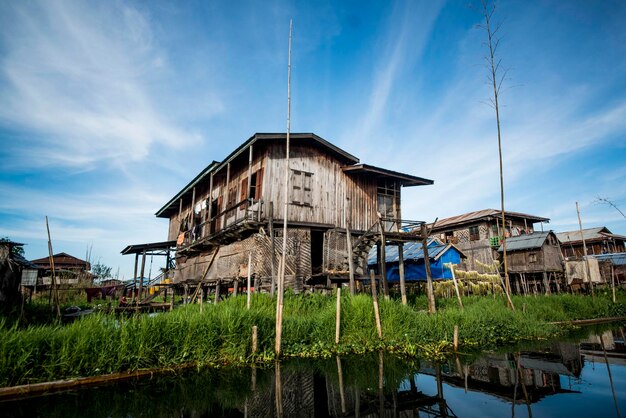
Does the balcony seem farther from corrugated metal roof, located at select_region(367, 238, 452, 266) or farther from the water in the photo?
corrugated metal roof, located at select_region(367, 238, 452, 266)

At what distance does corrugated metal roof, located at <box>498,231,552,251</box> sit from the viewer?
25.4m

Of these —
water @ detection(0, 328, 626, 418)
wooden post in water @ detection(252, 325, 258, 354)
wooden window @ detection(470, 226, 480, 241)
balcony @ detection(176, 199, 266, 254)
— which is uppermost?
wooden window @ detection(470, 226, 480, 241)

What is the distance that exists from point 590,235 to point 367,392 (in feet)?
131

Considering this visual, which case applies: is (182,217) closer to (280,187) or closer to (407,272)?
(280,187)

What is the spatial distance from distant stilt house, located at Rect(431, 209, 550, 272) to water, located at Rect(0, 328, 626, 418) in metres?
21.1

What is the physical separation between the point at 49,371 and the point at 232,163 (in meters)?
14.3

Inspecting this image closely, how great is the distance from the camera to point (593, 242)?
3534 cm

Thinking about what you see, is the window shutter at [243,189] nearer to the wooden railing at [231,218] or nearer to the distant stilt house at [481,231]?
the wooden railing at [231,218]

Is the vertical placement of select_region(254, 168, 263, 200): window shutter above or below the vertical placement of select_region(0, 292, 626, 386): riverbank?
above

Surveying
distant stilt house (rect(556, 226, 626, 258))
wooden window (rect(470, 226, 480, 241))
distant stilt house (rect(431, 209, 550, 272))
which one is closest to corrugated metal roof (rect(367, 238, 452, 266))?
distant stilt house (rect(431, 209, 550, 272))

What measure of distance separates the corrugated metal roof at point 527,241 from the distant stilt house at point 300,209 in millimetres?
12558

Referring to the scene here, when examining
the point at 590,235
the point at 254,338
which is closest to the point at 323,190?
the point at 254,338

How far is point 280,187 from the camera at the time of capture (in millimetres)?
16094

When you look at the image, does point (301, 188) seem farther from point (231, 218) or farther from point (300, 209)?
point (231, 218)
